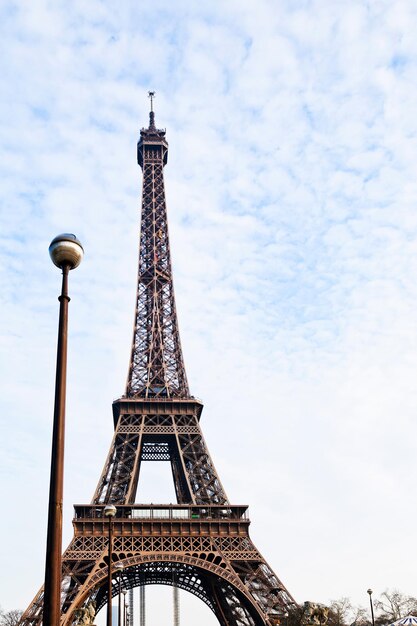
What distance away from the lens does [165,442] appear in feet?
228

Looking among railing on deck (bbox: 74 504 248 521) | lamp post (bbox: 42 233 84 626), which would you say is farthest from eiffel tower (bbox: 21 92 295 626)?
lamp post (bbox: 42 233 84 626)

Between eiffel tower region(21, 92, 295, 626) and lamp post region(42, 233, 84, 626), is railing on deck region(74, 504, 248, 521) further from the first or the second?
lamp post region(42, 233, 84, 626)

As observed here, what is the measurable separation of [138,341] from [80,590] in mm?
30945

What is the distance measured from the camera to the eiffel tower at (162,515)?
5391 cm

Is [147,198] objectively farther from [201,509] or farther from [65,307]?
[65,307]

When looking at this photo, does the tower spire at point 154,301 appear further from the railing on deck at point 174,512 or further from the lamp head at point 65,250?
the lamp head at point 65,250

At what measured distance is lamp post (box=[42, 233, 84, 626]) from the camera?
1001cm

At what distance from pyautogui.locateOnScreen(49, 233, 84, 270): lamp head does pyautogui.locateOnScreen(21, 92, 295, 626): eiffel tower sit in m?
44.6

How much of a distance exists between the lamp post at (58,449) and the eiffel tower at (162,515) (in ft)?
144

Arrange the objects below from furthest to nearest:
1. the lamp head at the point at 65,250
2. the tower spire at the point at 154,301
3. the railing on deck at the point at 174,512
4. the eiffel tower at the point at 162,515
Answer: the tower spire at the point at 154,301, the railing on deck at the point at 174,512, the eiffel tower at the point at 162,515, the lamp head at the point at 65,250

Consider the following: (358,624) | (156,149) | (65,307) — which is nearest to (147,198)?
(156,149)

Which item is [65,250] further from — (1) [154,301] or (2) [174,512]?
(1) [154,301]

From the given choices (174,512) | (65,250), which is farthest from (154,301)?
(65,250)

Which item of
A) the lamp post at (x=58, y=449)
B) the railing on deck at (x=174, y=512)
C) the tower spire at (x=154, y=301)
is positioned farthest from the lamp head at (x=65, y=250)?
the tower spire at (x=154, y=301)
